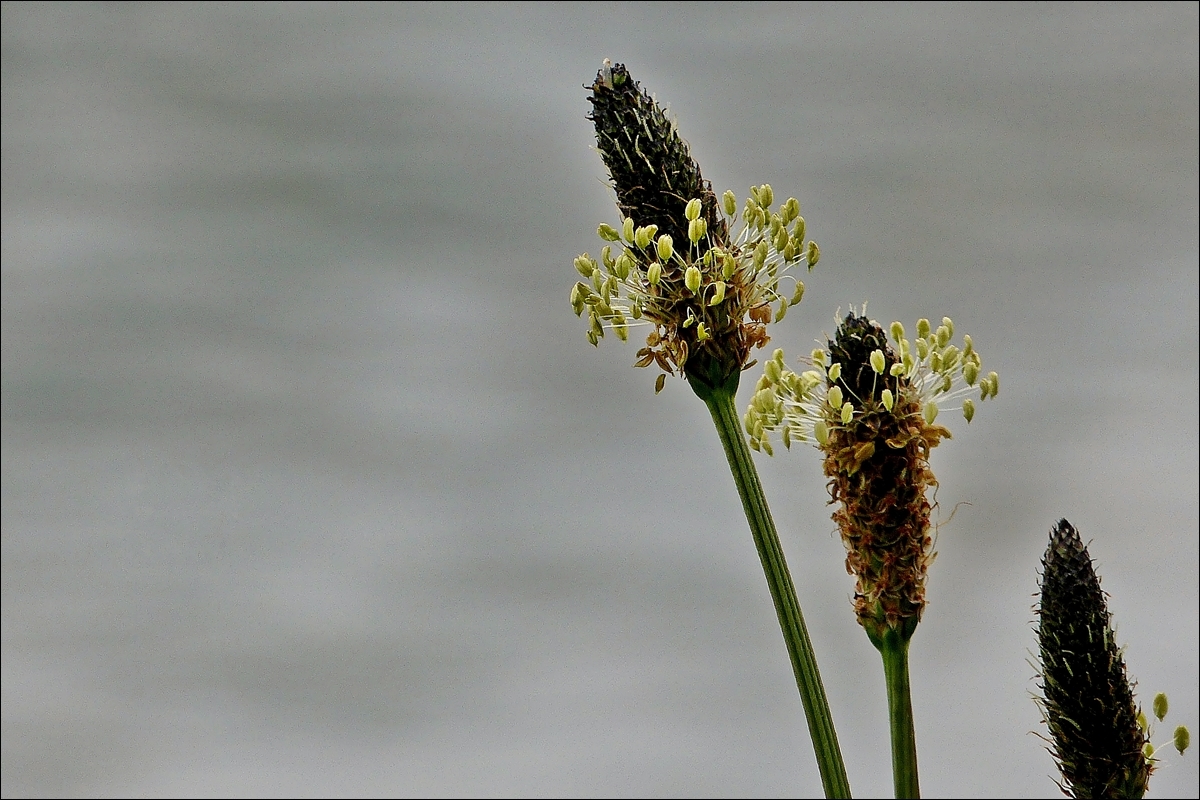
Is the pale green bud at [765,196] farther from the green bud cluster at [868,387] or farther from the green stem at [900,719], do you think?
the green stem at [900,719]

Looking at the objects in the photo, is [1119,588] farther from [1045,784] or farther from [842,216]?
[842,216]

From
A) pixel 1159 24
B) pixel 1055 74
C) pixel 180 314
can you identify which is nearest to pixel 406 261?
pixel 180 314

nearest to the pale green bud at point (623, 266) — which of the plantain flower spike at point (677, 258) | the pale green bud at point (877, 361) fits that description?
the plantain flower spike at point (677, 258)

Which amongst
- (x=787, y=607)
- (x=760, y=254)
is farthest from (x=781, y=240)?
(x=787, y=607)

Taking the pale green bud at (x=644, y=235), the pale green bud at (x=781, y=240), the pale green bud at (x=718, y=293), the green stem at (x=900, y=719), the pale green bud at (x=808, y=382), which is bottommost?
the green stem at (x=900, y=719)

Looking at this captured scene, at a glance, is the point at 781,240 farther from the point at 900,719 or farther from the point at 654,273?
the point at 900,719

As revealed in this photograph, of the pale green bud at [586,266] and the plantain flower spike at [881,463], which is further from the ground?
the pale green bud at [586,266]

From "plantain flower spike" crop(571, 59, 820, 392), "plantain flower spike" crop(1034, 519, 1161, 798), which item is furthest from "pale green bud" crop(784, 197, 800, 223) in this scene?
"plantain flower spike" crop(1034, 519, 1161, 798)
